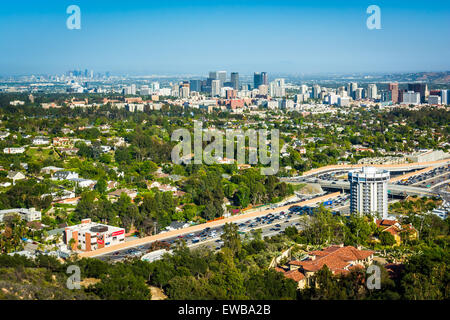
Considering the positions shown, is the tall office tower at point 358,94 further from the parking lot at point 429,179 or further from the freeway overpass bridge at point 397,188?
the freeway overpass bridge at point 397,188

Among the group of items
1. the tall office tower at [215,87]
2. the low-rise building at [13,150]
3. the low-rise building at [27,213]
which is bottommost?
the low-rise building at [27,213]

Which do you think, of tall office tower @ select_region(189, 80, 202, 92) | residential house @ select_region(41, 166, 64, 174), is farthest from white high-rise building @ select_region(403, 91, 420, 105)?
residential house @ select_region(41, 166, 64, 174)

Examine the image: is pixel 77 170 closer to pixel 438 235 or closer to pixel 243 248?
pixel 243 248

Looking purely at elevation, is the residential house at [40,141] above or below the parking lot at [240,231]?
above

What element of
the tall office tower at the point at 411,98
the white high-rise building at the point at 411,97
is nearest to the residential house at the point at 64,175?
the tall office tower at the point at 411,98

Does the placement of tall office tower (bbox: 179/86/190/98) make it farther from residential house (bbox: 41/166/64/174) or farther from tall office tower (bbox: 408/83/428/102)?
residential house (bbox: 41/166/64/174)

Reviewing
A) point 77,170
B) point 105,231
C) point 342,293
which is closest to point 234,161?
point 77,170

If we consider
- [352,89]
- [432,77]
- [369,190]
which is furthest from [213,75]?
[369,190]
